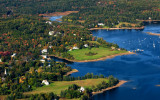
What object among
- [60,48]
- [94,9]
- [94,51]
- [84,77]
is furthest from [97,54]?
[94,9]

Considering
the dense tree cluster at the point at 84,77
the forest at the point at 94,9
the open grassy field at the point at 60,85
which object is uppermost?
the forest at the point at 94,9

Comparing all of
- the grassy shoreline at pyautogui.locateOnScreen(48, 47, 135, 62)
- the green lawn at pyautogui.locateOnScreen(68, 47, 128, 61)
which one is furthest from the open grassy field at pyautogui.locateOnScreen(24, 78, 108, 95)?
the green lawn at pyautogui.locateOnScreen(68, 47, 128, 61)

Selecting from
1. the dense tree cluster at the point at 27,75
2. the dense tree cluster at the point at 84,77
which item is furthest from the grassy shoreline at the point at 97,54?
the dense tree cluster at the point at 84,77

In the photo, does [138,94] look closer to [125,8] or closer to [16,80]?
[16,80]

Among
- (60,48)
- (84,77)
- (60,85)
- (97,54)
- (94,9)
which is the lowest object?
(60,85)

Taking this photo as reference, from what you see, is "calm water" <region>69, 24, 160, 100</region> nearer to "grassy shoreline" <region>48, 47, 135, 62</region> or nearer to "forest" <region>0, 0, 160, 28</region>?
"grassy shoreline" <region>48, 47, 135, 62</region>

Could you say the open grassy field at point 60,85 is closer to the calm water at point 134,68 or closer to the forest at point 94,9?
the calm water at point 134,68

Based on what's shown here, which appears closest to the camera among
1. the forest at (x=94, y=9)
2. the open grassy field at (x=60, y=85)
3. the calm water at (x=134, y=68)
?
the calm water at (x=134, y=68)

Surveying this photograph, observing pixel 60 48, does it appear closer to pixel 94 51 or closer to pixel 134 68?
pixel 94 51
